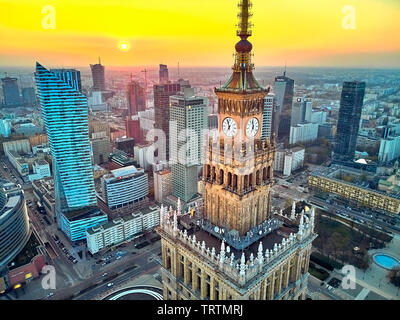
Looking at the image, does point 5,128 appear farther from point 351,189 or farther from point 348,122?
point 348,122

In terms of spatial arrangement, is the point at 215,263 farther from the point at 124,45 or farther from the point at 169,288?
the point at 124,45

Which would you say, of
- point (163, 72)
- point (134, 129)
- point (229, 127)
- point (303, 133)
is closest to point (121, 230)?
point (163, 72)

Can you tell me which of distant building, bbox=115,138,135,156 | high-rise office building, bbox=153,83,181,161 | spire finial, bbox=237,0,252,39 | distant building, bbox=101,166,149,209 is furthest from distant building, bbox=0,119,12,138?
spire finial, bbox=237,0,252,39

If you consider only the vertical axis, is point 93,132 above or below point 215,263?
below

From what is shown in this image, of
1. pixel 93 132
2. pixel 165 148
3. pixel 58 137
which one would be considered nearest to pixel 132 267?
pixel 58 137

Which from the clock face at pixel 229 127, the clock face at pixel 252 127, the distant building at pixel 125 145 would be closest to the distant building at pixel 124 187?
the distant building at pixel 125 145

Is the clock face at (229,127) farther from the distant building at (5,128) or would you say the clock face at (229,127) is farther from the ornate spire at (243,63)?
the distant building at (5,128)
